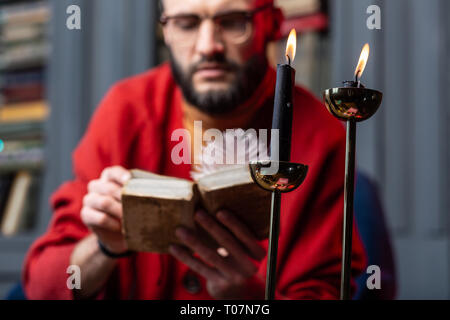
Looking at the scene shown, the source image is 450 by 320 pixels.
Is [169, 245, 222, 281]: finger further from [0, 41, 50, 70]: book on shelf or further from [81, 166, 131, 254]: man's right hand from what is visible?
[0, 41, 50, 70]: book on shelf

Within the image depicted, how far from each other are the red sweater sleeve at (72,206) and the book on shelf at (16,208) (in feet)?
1.92

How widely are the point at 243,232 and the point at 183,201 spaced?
9cm

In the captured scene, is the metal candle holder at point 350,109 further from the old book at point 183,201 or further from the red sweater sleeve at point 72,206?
the red sweater sleeve at point 72,206

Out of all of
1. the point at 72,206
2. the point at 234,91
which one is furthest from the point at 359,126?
the point at 72,206

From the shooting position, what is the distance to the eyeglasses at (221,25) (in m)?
0.56

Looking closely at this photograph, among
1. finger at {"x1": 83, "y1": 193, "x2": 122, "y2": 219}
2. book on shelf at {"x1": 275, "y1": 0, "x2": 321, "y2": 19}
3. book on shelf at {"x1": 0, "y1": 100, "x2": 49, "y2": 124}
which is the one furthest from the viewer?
book on shelf at {"x1": 0, "y1": 100, "x2": 49, "y2": 124}

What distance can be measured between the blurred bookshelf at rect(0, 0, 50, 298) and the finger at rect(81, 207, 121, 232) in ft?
2.39

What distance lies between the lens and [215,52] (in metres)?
0.56

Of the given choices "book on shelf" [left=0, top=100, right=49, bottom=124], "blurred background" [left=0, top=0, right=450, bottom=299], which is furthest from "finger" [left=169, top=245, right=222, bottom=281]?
"book on shelf" [left=0, top=100, right=49, bottom=124]

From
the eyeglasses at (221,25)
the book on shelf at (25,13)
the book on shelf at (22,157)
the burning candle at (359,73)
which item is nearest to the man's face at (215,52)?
the eyeglasses at (221,25)

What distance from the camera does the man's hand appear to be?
0.48 metres

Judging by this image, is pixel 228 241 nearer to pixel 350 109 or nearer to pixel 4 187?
pixel 350 109

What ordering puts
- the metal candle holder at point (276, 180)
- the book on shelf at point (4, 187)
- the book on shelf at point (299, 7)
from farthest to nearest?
the book on shelf at point (4, 187) → the book on shelf at point (299, 7) → the metal candle holder at point (276, 180)

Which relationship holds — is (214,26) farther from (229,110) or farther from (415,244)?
(415,244)
